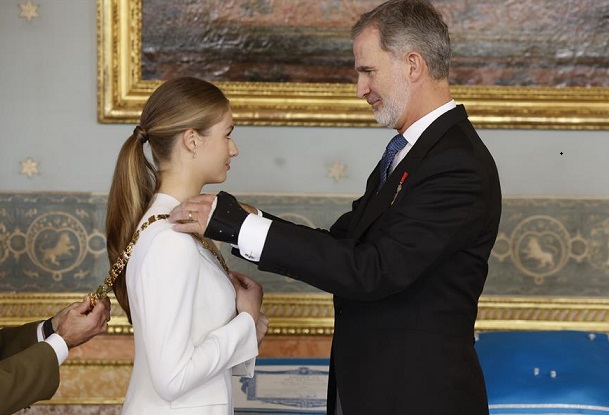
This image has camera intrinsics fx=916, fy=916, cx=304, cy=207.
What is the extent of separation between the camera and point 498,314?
4.70 metres

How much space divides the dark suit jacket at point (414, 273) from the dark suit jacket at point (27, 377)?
0.73 m

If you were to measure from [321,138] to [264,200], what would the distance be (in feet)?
1.40

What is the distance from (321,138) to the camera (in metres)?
4.66

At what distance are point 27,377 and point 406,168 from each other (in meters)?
1.30

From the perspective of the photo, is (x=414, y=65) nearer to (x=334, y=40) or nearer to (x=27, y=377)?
(x=27, y=377)

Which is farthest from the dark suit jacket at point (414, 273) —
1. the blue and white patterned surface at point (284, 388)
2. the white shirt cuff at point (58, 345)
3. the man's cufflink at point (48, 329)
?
the blue and white patterned surface at point (284, 388)

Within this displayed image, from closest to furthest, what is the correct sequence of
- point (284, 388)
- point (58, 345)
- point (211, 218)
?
1. point (211, 218)
2. point (58, 345)
3. point (284, 388)

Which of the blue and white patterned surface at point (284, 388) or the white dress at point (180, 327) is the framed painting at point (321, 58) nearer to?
the blue and white patterned surface at point (284, 388)

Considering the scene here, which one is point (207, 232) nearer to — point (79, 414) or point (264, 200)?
point (264, 200)

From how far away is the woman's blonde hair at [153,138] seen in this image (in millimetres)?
2752

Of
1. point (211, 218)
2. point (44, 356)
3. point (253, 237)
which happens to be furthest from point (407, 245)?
point (44, 356)

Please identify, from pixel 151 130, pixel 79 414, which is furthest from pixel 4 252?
pixel 151 130

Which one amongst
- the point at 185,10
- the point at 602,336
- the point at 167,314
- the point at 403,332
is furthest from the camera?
the point at 185,10

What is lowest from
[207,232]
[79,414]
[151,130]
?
[79,414]
